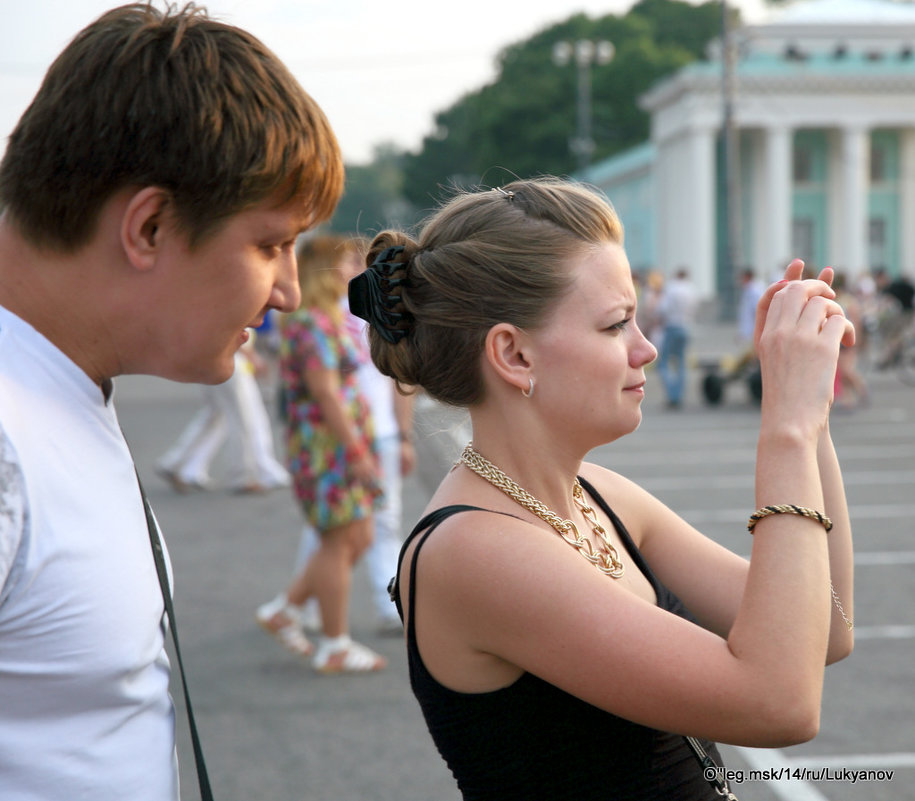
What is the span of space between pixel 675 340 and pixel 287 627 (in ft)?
41.8

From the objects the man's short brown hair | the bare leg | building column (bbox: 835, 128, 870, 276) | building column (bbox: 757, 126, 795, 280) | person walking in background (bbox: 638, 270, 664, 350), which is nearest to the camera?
the man's short brown hair

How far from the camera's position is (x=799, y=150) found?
61.5 meters

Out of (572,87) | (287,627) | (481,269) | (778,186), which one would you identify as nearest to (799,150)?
(778,186)

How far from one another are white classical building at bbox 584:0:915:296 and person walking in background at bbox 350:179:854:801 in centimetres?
5367

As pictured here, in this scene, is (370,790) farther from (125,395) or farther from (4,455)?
(125,395)

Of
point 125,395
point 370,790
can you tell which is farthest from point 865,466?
point 125,395

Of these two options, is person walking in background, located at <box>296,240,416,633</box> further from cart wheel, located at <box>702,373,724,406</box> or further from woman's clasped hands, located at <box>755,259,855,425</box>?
cart wheel, located at <box>702,373,724,406</box>

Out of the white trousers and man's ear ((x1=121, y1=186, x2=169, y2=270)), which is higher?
man's ear ((x1=121, y1=186, x2=169, y2=270))

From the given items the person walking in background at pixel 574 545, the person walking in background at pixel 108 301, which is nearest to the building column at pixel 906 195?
the person walking in background at pixel 574 545

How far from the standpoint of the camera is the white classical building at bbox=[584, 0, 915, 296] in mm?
55594

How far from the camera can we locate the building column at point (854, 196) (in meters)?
56.9

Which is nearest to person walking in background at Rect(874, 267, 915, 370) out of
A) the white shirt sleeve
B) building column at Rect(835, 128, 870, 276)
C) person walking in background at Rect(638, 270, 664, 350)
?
person walking in background at Rect(638, 270, 664, 350)

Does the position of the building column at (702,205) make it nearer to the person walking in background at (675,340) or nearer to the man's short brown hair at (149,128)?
the person walking in background at (675,340)

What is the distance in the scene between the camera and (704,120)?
54406 mm
